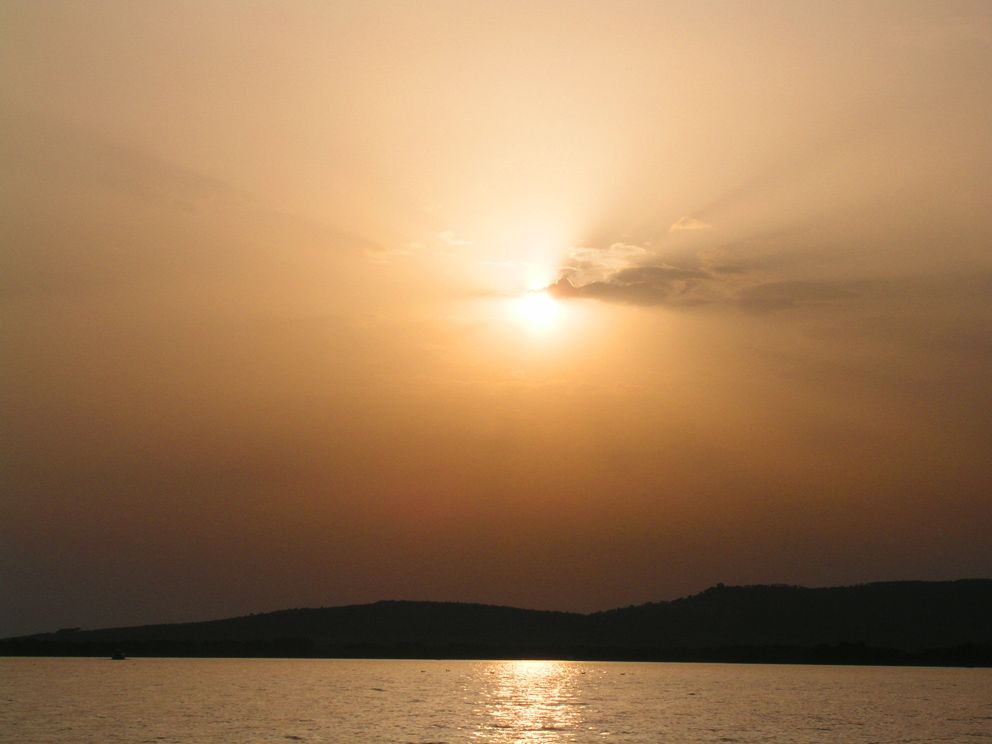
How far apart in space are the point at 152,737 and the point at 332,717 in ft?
83.7

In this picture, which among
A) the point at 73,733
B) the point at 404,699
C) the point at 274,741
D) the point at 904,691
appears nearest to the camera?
the point at 274,741

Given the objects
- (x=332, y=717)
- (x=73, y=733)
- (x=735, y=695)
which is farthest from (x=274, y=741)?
(x=735, y=695)

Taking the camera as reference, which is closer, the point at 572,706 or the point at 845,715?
the point at 845,715

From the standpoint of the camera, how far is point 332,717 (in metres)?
110

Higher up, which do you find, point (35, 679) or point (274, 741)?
point (35, 679)

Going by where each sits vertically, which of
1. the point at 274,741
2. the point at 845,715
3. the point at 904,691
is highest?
the point at 904,691

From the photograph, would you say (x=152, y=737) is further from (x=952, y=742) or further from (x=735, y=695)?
(x=735, y=695)

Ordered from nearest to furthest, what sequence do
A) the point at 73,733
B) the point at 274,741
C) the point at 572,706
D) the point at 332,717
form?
the point at 274,741, the point at 73,733, the point at 332,717, the point at 572,706

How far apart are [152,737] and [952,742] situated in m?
62.3

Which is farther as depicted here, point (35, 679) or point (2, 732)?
point (35, 679)

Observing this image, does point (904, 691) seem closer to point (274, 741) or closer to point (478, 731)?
point (478, 731)

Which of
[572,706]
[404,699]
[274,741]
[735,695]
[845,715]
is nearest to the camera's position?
[274,741]

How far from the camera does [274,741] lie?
275 feet

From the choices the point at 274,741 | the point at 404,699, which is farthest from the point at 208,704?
the point at 274,741
